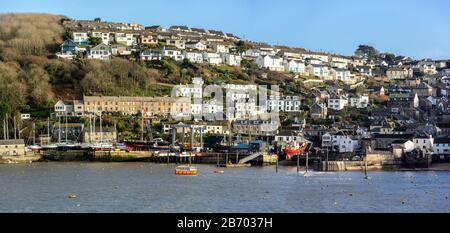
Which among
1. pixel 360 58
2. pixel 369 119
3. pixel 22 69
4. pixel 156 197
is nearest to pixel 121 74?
pixel 22 69

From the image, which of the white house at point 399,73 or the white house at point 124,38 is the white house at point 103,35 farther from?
the white house at point 399,73

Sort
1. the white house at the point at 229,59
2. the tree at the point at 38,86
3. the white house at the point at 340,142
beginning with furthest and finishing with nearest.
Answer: the white house at the point at 229,59, the tree at the point at 38,86, the white house at the point at 340,142

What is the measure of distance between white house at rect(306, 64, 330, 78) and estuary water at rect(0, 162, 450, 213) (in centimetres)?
3766

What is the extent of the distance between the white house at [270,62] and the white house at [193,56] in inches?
280

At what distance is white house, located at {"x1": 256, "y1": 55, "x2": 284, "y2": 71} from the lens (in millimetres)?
72812

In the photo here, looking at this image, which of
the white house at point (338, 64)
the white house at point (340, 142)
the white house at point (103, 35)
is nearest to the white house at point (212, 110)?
the white house at point (340, 142)

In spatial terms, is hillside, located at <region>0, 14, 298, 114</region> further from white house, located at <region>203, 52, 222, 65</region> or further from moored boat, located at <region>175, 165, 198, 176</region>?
moored boat, located at <region>175, 165, 198, 176</region>

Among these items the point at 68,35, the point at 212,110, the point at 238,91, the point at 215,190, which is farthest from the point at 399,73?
the point at 215,190

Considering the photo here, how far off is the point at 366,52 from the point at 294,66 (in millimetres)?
28095

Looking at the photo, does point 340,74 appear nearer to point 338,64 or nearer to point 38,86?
point 338,64

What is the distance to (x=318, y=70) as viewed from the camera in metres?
77.0

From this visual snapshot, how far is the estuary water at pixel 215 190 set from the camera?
2308 centimetres
